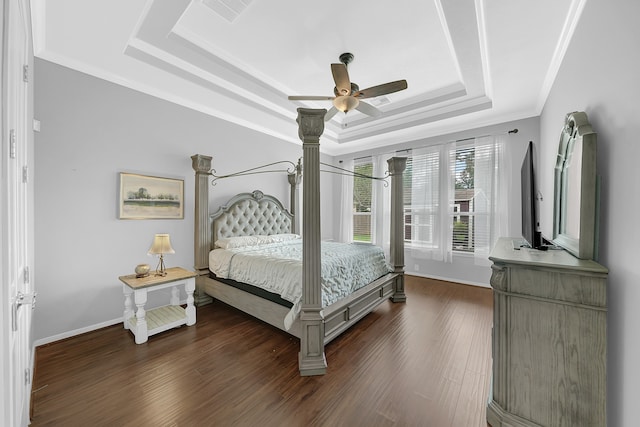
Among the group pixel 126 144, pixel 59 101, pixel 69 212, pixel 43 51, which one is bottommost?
pixel 69 212

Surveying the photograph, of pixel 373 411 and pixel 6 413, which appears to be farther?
pixel 373 411

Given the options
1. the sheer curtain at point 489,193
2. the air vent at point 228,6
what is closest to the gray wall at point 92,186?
the air vent at point 228,6

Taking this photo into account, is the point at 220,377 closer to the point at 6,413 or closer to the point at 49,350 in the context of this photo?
the point at 6,413

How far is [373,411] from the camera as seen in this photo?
1.61 m

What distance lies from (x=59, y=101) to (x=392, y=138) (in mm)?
5002

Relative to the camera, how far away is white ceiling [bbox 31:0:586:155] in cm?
204

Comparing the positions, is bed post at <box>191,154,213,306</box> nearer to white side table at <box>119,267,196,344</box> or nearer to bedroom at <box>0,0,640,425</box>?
bedroom at <box>0,0,640,425</box>

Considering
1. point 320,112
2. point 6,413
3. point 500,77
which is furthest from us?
point 500,77

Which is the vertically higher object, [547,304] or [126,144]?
[126,144]

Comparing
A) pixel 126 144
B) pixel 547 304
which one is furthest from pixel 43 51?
pixel 547 304

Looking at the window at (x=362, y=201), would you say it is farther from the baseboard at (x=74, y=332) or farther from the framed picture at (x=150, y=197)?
the baseboard at (x=74, y=332)

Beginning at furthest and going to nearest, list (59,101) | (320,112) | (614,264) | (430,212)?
(430,212) → (59,101) → (320,112) → (614,264)

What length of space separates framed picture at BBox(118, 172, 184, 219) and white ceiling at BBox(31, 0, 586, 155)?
45.6 inches

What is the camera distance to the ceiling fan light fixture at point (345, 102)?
2.68 m
